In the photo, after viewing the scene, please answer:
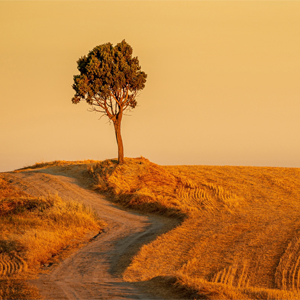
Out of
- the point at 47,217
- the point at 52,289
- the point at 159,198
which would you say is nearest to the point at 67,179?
the point at 159,198

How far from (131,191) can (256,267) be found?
638 inches

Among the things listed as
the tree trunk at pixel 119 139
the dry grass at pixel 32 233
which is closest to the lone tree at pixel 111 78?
the tree trunk at pixel 119 139

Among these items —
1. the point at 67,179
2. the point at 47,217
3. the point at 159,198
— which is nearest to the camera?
the point at 47,217

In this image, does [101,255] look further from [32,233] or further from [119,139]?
[119,139]

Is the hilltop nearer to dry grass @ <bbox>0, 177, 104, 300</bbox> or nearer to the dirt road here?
the dirt road

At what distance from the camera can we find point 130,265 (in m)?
14.4

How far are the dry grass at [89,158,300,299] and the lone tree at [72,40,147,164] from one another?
5.04 m

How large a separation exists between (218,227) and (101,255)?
289 inches

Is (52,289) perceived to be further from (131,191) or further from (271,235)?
(131,191)

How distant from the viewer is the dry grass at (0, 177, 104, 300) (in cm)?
1294

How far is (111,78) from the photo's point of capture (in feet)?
116

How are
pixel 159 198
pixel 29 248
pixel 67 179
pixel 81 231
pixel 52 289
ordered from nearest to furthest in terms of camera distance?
pixel 52 289
pixel 29 248
pixel 81 231
pixel 159 198
pixel 67 179

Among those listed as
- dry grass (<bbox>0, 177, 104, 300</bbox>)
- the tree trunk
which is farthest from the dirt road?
the tree trunk

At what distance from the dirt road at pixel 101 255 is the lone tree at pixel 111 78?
768 cm
